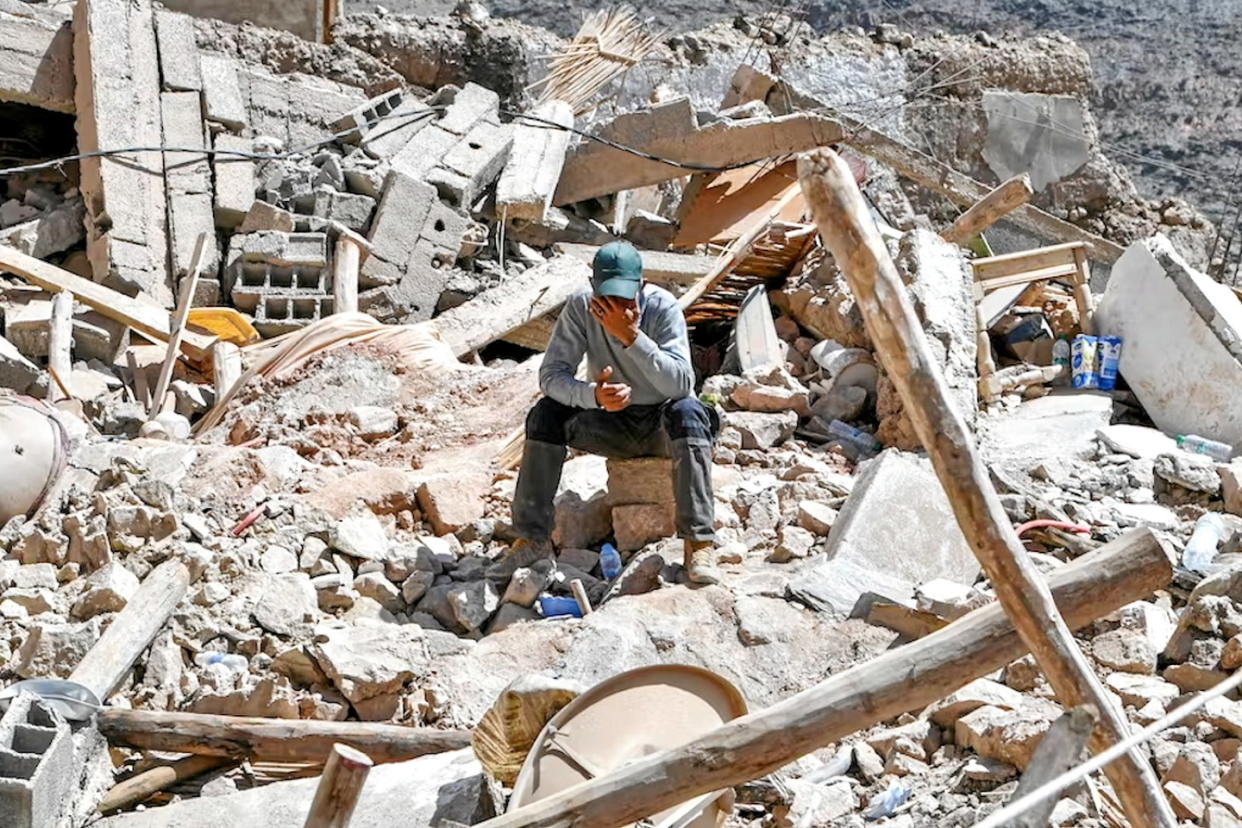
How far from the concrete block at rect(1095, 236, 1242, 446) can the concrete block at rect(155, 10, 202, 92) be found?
758 cm

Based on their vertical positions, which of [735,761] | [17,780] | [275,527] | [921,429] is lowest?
[275,527]

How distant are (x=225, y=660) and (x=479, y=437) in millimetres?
3038

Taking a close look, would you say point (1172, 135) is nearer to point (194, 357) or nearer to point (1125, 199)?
point (1125, 199)

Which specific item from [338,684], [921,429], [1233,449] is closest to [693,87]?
[1233,449]

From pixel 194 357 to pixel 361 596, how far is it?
472 centimetres

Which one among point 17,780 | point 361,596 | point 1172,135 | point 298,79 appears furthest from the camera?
point 1172,135

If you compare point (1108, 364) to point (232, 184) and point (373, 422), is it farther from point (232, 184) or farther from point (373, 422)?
point (232, 184)

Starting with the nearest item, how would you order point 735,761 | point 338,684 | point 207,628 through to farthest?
1. point 735,761
2. point 338,684
3. point 207,628

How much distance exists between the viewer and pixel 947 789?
4445mm

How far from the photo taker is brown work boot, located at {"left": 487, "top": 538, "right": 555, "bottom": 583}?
612cm

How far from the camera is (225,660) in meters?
5.43

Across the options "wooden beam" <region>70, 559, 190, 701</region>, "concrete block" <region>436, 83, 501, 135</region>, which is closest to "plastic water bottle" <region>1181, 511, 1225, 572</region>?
"wooden beam" <region>70, 559, 190, 701</region>

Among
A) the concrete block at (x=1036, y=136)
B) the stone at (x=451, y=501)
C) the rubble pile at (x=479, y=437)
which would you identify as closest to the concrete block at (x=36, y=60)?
the rubble pile at (x=479, y=437)

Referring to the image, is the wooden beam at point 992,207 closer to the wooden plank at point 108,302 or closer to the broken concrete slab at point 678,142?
the broken concrete slab at point 678,142
